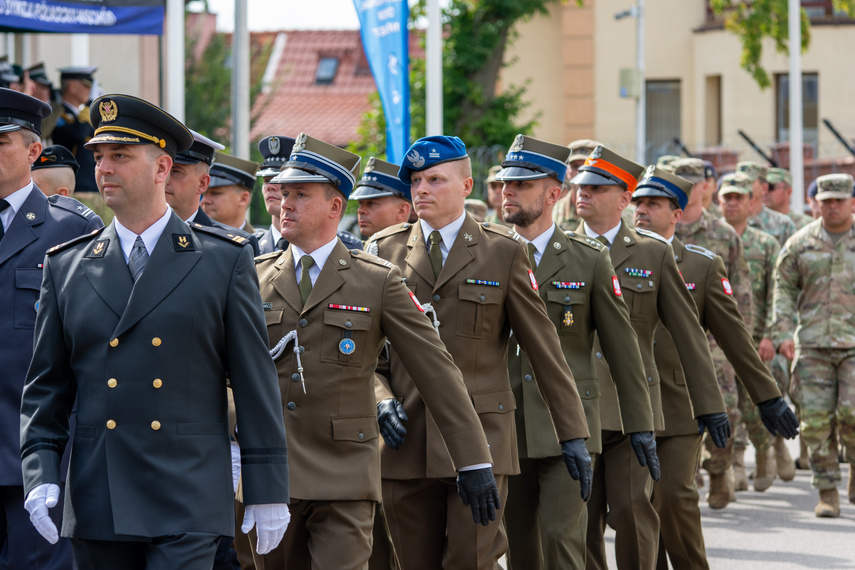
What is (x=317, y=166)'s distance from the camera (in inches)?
219

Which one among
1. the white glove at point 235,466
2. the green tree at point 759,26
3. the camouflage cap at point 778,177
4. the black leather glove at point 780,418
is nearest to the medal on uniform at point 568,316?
the black leather glove at point 780,418

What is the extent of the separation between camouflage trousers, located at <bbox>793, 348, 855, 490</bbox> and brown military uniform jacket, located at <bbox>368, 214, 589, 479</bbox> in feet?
16.1

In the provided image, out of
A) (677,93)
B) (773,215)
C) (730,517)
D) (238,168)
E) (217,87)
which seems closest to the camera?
(238,168)

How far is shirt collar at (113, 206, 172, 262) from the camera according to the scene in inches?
170

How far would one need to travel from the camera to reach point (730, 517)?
1020cm

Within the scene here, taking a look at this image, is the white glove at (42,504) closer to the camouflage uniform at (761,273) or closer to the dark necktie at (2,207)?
the dark necktie at (2,207)

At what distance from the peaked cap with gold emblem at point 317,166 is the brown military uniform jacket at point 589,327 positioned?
1.50 meters

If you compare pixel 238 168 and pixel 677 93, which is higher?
pixel 677 93

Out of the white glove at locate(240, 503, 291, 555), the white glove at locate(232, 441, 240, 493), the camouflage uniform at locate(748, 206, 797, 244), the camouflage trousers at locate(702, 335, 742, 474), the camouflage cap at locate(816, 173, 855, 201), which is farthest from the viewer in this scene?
the camouflage uniform at locate(748, 206, 797, 244)

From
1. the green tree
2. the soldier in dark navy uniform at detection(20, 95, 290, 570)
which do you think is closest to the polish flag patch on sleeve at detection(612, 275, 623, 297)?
the soldier in dark navy uniform at detection(20, 95, 290, 570)

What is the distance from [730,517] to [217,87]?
2079 cm

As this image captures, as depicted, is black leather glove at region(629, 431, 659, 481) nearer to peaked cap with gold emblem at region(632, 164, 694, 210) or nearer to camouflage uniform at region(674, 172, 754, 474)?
peaked cap with gold emblem at region(632, 164, 694, 210)

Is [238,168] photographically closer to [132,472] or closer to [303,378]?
[303,378]

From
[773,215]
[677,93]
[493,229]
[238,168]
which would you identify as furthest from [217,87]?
[493,229]
